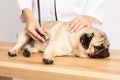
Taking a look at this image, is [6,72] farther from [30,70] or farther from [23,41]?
[23,41]

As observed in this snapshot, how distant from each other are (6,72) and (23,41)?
11.4 inches

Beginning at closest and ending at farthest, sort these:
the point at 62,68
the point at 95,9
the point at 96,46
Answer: the point at 62,68, the point at 96,46, the point at 95,9

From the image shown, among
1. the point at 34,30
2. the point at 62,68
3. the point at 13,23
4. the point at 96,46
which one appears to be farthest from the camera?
the point at 13,23

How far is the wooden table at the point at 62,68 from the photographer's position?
0.71 m

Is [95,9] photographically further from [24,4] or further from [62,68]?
[62,68]

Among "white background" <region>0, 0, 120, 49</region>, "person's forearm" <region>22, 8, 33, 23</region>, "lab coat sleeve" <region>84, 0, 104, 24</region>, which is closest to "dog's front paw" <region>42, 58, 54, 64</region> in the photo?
"person's forearm" <region>22, 8, 33, 23</region>

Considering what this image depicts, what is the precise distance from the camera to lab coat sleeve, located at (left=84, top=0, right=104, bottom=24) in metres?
1.16

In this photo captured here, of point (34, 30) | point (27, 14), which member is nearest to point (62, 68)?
point (34, 30)

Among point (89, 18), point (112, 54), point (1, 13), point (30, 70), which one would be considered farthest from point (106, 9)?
point (30, 70)

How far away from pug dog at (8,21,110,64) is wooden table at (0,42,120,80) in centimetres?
3

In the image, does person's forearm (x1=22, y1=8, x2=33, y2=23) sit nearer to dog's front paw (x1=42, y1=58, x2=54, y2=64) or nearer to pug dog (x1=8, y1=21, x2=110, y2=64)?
pug dog (x1=8, y1=21, x2=110, y2=64)

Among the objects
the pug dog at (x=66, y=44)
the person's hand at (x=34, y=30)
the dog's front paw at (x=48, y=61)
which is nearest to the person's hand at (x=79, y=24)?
the pug dog at (x=66, y=44)

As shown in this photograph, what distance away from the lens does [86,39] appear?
37.5 inches

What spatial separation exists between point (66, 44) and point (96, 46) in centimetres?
14
